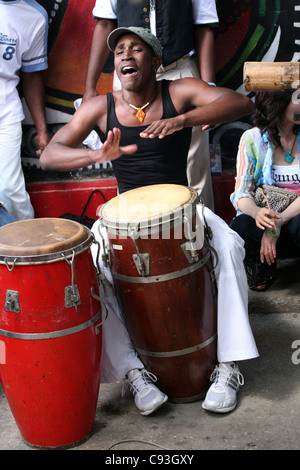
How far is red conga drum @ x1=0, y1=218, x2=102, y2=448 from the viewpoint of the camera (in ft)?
8.96

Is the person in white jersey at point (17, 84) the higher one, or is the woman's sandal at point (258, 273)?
the person in white jersey at point (17, 84)

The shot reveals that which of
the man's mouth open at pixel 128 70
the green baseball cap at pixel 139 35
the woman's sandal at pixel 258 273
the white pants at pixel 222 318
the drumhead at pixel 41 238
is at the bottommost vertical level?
the woman's sandal at pixel 258 273

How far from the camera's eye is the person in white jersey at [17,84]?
465 cm

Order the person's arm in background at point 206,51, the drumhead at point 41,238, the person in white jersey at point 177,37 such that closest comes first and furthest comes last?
the drumhead at point 41,238
the person in white jersey at point 177,37
the person's arm in background at point 206,51

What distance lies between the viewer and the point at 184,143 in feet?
12.0

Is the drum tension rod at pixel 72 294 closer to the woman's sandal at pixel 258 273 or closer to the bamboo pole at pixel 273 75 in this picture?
the bamboo pole at pixel 273 75

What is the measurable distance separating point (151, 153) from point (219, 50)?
5.39 ft

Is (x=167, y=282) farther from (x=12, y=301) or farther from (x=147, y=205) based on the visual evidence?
(x=12, y=301)

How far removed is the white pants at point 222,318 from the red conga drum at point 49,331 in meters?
0.30

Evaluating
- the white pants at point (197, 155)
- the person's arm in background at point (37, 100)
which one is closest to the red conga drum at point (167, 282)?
the white pants at point (197, 155)

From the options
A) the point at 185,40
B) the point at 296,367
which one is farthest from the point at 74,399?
the point at 185,40

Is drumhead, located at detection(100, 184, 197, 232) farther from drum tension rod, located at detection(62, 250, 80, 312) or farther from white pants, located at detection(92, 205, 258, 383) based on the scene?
drum tension rod, located at detection(62, 250, 80, 312)

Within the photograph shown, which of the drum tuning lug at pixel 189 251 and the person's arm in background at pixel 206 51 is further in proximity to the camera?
the person's arm in background at pixel 206 51

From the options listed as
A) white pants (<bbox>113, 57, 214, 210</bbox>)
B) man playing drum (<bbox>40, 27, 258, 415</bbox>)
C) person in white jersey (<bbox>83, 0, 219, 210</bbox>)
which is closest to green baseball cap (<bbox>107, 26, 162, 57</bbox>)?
man playing drum (<bbox>40, 27, 258, 415</bbox>)
